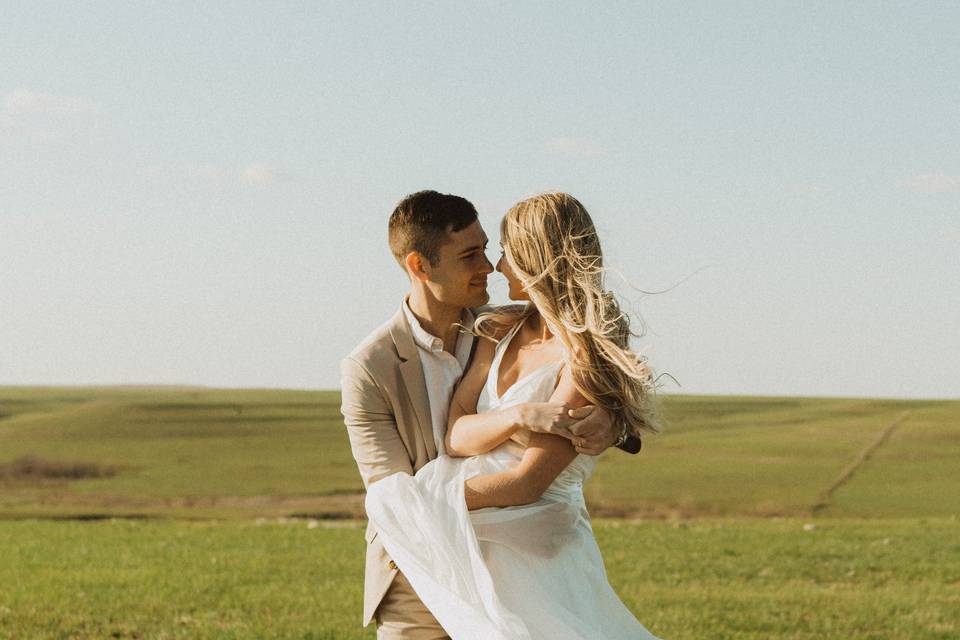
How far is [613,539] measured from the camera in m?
14.6

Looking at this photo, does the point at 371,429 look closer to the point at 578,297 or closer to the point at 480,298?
the point at 480,298

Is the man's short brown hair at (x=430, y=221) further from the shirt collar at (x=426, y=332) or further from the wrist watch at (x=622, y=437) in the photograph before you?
the wrist watch at (x=622, y=437)

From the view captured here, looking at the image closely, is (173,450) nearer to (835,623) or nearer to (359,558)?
(359,558)

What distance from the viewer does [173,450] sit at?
37.0 metres

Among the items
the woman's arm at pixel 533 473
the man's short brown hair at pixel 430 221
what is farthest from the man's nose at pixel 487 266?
the woman's arm at pixel 533 473

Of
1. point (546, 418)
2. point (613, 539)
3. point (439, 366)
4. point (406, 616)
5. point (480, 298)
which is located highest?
point (480, 298)

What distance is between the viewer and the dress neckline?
4371 millimetres

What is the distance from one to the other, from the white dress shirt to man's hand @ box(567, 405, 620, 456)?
0.70 meters

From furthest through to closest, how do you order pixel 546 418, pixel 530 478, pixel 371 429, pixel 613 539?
pixel 613 539, pixel 371 429, pixel 530 478, pixel 546 418

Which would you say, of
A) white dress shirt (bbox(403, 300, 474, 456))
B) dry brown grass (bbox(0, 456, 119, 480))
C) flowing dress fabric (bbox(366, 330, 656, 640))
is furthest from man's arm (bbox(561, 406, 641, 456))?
dry brown grass (bbox(0, 456, 119, 480))

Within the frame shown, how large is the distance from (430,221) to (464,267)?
24 cm

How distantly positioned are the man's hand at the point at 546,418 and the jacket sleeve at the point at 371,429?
75 cm

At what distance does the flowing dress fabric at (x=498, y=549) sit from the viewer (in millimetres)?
4281

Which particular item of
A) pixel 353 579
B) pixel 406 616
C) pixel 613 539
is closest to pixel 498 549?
pixel 406 616
